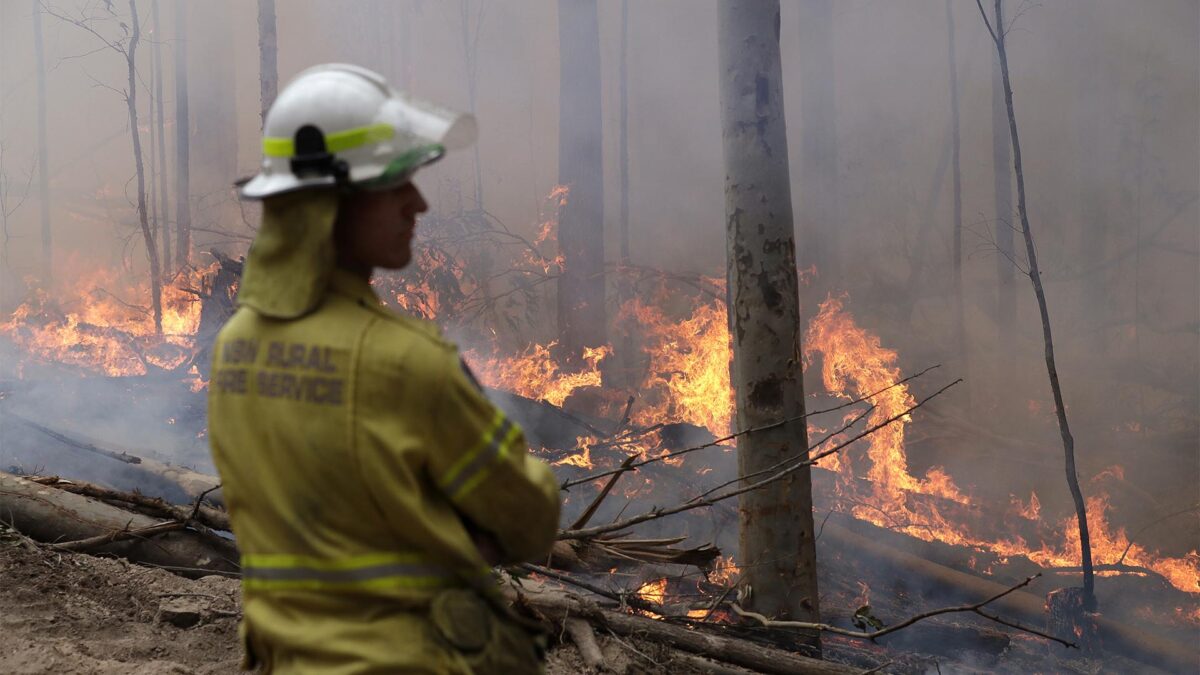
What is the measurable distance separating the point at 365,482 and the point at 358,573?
17 cm

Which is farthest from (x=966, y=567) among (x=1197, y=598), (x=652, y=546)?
(x=652, y=546)

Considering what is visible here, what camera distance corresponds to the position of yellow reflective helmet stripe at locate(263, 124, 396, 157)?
156 centimetres

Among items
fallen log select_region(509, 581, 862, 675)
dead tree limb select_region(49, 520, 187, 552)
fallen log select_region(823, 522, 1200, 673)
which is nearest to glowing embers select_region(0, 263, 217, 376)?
dead tree limb select_region(49, 520, 187, 552)

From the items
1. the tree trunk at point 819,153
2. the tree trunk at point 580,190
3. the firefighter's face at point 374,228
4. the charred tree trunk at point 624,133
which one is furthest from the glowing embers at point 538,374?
the firefighter's face at point 374,228

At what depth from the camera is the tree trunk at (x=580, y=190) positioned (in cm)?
1288

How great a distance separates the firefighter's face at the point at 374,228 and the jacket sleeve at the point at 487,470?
0.28 meters

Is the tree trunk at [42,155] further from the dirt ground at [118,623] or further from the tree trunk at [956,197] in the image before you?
the tree trunk at [956,197]

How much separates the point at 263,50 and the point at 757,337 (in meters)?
12.2

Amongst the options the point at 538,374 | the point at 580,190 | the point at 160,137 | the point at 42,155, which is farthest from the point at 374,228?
the point at 42,155

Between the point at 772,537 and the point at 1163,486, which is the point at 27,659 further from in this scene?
the point at 1163,486

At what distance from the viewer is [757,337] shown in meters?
5.01

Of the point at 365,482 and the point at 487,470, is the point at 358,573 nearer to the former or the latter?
the point at 365,482

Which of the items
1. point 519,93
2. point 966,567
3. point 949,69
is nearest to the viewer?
point 966,567

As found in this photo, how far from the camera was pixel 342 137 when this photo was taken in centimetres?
156
